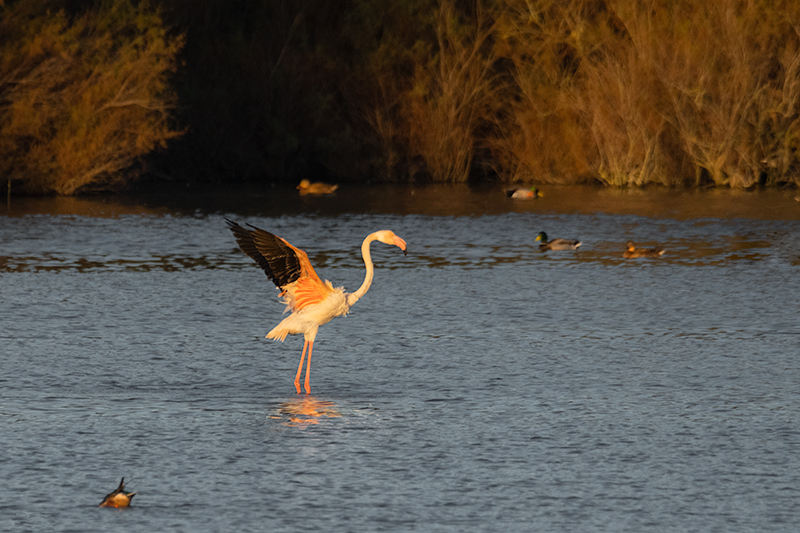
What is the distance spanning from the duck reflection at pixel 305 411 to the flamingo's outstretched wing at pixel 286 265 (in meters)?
0.98

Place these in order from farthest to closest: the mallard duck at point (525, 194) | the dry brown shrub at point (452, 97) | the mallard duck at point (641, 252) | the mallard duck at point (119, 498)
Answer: the dry brown shrub at point (452, 97) → the mallard duck at point (525, 194) → the mallard duck at point (641, 252) → the mallard duck at point (119, 498)

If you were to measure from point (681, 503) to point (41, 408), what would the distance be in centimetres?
470

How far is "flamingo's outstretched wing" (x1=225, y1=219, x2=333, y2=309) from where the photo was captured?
9773 mm

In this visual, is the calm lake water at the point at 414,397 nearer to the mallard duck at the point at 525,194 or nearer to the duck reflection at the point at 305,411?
the duck reflection at the point at 305,411

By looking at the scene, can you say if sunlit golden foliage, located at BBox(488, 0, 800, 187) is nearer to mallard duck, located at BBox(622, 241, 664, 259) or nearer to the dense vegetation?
the dense vegetation

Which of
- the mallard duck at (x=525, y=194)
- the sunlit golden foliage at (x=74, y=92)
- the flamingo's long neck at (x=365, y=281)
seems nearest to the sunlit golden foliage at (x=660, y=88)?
the mallard duck at (x=525, y=194)

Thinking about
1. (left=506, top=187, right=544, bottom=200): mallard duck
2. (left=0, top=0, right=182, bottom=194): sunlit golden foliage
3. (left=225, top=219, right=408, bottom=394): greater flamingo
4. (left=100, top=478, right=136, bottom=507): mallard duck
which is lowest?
(left=100, top=478, right=136, bottom=507): mallard duck

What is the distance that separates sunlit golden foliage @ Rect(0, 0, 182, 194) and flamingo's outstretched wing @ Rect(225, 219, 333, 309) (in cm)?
2573

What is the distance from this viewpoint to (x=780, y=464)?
24.6 feet

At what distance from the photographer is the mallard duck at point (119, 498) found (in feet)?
21.6

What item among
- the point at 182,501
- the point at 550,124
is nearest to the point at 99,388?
the point at 182,501

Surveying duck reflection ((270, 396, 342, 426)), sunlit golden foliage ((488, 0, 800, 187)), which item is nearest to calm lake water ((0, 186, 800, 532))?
duck reflection ((270, 396, 342, 426))

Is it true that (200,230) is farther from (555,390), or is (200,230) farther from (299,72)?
(299,72)

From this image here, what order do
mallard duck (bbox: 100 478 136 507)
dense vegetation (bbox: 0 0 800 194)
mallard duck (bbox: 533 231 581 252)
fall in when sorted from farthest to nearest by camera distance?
dense vegetation (bbox: 0 0 800 194) < mallard duck (bbox: 533 231 581 252) < mallard duck (bbox: 100 478 136 507)
